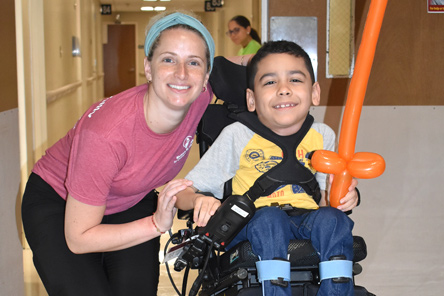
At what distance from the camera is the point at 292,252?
5.17 ft

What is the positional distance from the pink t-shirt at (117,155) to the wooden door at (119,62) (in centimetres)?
1633

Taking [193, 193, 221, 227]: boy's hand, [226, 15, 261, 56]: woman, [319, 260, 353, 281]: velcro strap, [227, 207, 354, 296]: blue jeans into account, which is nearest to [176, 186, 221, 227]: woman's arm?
[193, 193, 221, 227]: boy's hand

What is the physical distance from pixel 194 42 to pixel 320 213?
0.65 metres

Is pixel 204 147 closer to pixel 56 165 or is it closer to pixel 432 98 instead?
pixel 56 165

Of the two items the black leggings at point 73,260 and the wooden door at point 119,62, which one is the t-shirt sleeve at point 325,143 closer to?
the black leggings at point 73,260

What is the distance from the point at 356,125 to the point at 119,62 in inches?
693

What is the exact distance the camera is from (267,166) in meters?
1.89

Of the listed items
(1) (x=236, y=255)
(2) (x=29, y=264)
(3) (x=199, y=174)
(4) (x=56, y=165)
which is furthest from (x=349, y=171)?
(2) (x=29, y=264)

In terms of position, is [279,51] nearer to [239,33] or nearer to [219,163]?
[219,163]

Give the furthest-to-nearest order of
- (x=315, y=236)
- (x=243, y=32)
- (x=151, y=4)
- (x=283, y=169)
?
(x=151, y=4) < (x=243, y=32) < (x=283, y=169) < (x=315, y=236)

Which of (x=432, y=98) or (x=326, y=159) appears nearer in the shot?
(x=326, y=159)

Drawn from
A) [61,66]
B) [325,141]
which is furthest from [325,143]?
[61,66]

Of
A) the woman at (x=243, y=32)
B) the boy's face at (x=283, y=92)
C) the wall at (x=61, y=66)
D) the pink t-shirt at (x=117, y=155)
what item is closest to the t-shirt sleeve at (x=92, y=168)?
the pink t-shirt at (x=117, y=155)

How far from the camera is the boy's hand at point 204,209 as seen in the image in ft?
5.24
